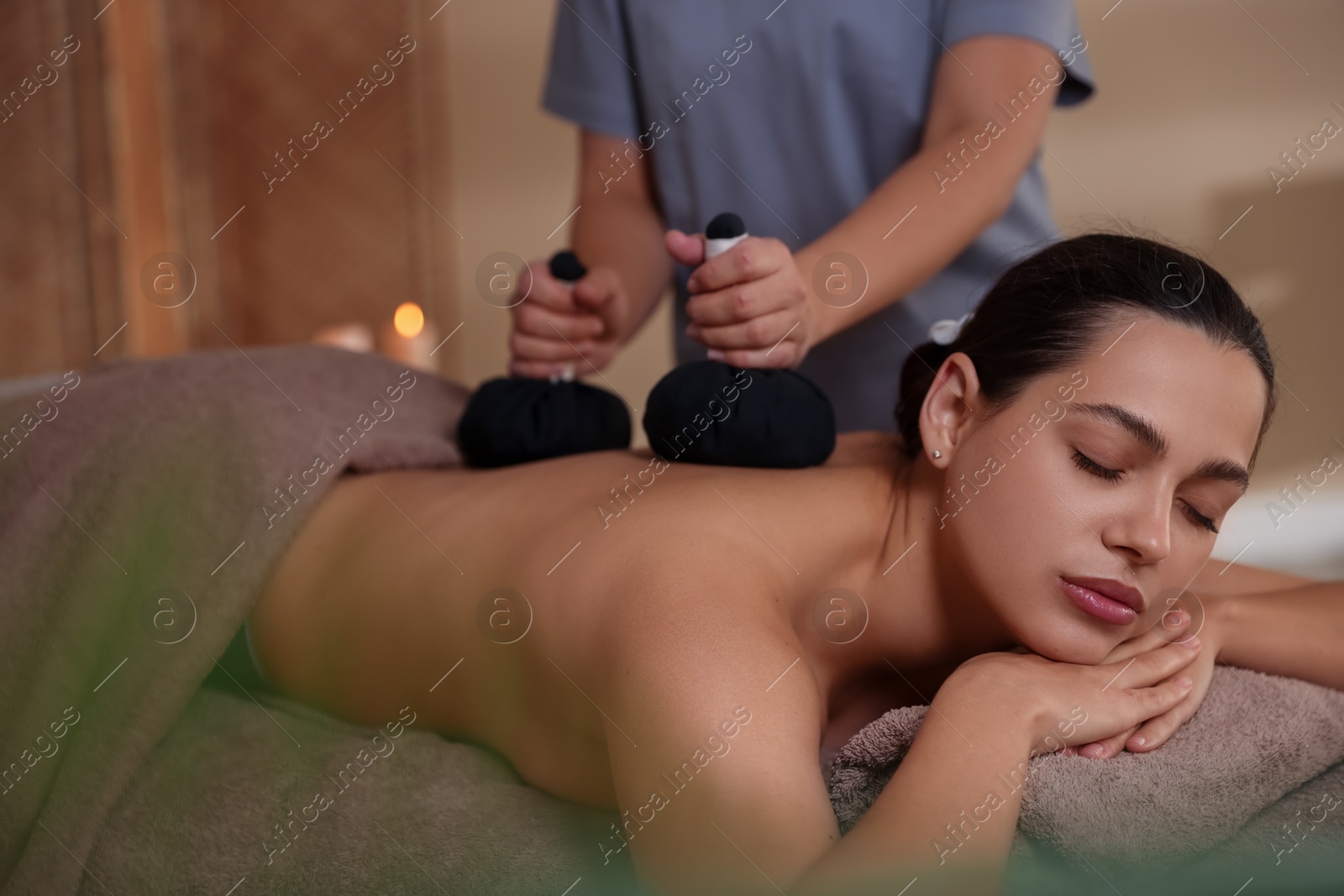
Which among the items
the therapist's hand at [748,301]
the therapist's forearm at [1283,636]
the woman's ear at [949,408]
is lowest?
the therapist's forearm at [1283,636]

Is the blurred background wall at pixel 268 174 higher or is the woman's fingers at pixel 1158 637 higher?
the blurred background wall at pixel 268 174

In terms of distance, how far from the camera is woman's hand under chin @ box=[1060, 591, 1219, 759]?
824mm

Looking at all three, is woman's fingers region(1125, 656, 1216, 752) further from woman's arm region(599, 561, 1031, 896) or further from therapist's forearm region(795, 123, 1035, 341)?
therapist's forearm region(795, 123, 1035, 341)

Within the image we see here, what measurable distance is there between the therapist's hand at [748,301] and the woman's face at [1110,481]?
0.78 feet

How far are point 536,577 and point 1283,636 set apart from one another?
70cm

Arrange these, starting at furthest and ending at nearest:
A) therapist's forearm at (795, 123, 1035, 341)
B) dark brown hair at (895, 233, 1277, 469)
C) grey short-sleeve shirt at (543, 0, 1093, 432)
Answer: grey short-sleeve shirt at (543, 0, 1093, 432) < therapist's forearm at (795, 123, 1035, 341) < dark brown hair at (895, 233, 1277, 469)

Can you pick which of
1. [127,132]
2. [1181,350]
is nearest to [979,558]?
[1181,350]

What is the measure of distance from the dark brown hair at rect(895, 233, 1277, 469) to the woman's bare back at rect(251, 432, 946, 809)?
0.54ft

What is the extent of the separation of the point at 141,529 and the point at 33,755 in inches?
8.9

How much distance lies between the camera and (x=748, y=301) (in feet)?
3.34

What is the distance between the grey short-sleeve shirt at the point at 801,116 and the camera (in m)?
1.38

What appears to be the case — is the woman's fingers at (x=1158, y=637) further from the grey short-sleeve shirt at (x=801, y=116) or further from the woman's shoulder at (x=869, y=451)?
the grey short-sleeve shirt at (x=801, y=116)

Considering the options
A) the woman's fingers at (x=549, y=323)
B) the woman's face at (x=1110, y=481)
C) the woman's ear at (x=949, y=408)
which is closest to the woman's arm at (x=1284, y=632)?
the woman's face at (x=1110, y=481)

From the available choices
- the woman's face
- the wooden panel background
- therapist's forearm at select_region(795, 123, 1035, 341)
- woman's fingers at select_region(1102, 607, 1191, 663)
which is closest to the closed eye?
the woman's face
